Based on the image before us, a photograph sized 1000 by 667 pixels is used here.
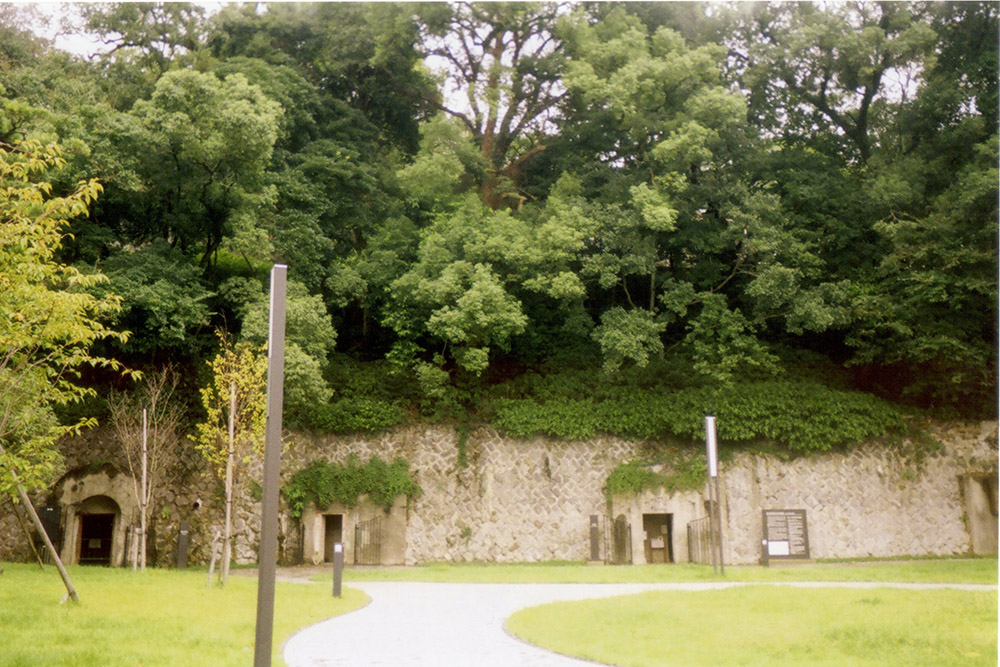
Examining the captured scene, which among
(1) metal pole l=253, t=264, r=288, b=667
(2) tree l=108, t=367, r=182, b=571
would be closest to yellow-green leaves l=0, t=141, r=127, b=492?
(1) metal pole l=253, t=264, r=288, b=667

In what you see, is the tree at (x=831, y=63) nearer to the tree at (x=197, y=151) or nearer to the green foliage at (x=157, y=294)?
the tree at (x=197, y=151)

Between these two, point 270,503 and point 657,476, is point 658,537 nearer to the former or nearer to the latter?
point 657,476

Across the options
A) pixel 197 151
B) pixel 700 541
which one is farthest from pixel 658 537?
pixel 197 151

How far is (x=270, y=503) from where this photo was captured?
7840 millimetres

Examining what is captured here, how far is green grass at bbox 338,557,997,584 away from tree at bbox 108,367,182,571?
4.92m

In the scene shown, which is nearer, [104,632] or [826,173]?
[104,632]

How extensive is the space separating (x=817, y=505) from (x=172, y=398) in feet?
62.8

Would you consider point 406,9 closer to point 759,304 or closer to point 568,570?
point 759,304

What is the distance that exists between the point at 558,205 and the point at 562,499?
9002 mm

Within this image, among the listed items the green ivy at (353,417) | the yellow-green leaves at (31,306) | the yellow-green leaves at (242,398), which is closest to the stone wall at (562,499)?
the green ivy at (353,417)

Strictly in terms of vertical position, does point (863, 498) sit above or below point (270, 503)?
below

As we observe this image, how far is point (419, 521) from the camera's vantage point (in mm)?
23953

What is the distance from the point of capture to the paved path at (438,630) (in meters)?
9.31

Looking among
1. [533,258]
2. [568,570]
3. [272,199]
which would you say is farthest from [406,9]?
[568,570]
